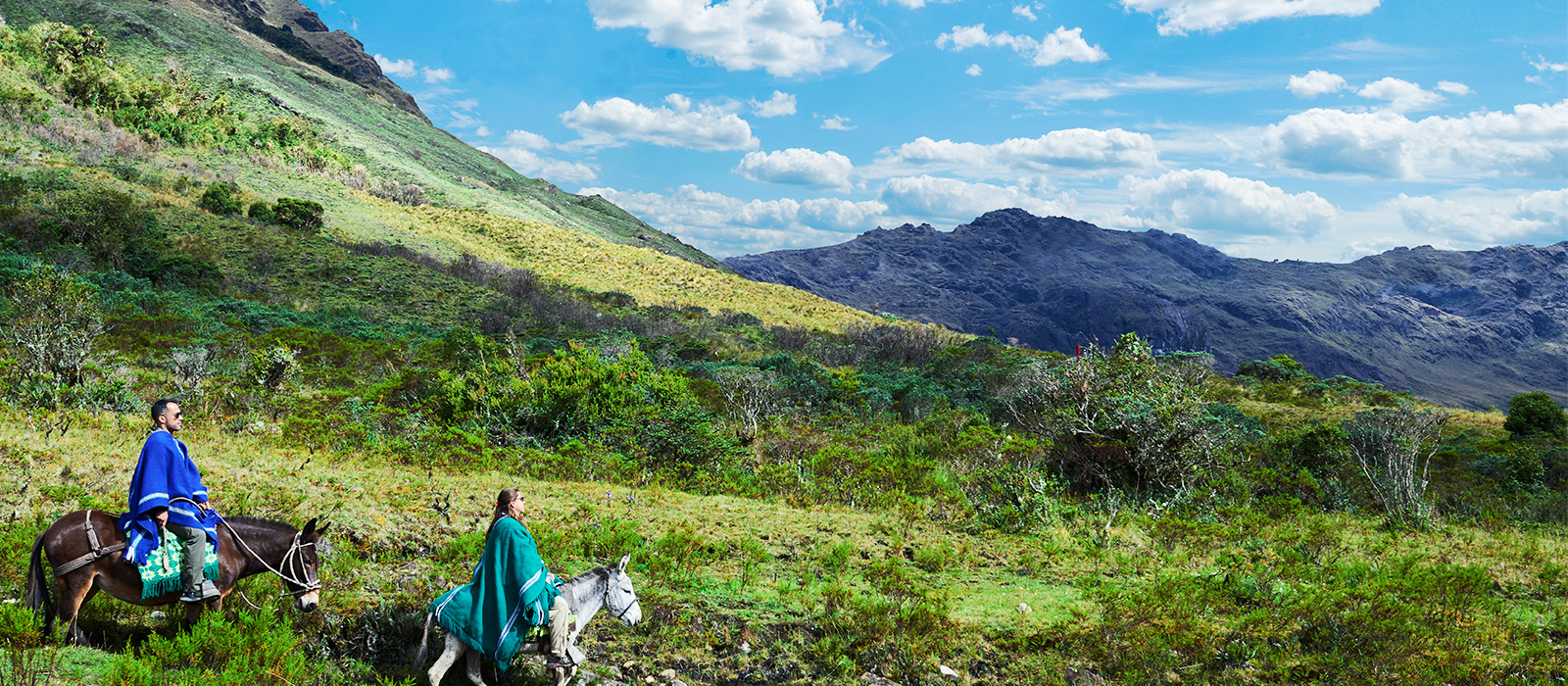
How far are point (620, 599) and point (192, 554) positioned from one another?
8.30 feet

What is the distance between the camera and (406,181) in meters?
54.5

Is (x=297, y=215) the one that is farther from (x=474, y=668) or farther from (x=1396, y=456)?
(x=1396, y=456)

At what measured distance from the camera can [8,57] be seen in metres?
38.3

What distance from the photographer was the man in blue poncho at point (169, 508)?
161 inches

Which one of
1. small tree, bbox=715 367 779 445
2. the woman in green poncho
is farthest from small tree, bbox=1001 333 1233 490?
the woman in green poncho

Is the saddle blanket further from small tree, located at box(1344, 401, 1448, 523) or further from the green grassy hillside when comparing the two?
small tree, located at box(1344, 401, 1448, 523)

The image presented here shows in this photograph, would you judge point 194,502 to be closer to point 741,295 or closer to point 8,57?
point 741,295

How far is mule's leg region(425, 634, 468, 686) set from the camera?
4.04 m

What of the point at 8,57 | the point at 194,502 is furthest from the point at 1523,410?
the point at 8,57

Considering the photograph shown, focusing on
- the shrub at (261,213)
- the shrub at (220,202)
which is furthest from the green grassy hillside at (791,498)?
the shrub at (261,213)

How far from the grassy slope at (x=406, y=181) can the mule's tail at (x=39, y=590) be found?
116 feet

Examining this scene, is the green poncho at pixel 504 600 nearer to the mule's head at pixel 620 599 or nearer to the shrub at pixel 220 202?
the mule's head at pixel 620 599

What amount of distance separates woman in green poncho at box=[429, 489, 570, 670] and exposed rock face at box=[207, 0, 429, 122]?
100153mm

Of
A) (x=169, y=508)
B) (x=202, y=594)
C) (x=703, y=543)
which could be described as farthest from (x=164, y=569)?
(x=703, y=543)
